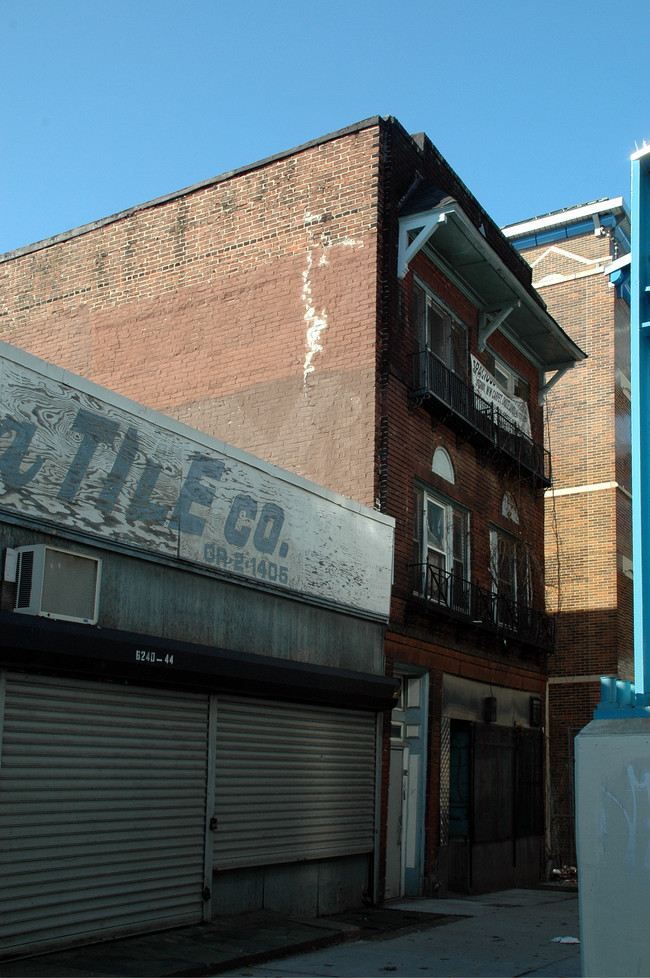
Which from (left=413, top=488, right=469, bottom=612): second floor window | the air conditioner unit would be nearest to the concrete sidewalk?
the air conditioner unit

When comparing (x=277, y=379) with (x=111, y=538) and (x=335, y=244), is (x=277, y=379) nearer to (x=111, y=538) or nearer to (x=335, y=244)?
(x=335, y=244)

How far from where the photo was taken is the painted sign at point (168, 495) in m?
9.67

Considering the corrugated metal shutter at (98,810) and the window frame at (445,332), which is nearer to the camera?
the corrugated metal shutter at (98,810)

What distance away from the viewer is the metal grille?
16.5m

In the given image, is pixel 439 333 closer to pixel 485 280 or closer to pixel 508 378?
pixel 485 280

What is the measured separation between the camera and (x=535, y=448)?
69.1 ft

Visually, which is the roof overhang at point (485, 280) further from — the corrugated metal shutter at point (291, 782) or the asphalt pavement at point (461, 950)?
the asphalt pavement at point (461, 950)

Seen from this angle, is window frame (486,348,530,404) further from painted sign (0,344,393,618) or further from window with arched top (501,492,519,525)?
painted sign (0,344,393,618)

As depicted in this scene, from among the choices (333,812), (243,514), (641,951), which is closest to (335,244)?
(243,514)

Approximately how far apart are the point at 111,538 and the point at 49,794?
8.47ft

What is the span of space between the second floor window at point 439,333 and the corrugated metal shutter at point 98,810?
862cm

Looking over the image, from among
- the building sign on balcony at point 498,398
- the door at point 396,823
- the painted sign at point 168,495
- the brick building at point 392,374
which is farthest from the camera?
the building sign on balcony at point 498,398

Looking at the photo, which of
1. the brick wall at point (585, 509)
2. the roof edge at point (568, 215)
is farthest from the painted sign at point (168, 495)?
the roof edge at point (568, 215)

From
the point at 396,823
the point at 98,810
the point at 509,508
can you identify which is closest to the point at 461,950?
the point at 396,823
